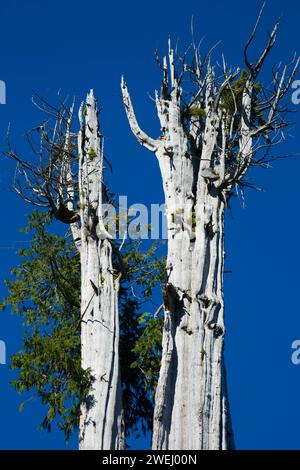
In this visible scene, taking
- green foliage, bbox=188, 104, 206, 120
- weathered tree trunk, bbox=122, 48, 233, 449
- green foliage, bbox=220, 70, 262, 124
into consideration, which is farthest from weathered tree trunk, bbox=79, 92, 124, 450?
green foliage, bbox=220, 70, 262, 124

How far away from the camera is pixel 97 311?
60.2 ft

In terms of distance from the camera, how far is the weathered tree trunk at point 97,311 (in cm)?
1730

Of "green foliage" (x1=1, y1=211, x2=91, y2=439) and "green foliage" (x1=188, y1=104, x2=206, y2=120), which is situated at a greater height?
"green foliage" (x1=188, y1=104, x2=206, y2=120)

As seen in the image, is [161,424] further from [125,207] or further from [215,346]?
[125,207]

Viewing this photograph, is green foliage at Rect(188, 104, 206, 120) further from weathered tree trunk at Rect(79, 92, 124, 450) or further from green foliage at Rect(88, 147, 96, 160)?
green foliage at Rect(88, 147, 96, 160)

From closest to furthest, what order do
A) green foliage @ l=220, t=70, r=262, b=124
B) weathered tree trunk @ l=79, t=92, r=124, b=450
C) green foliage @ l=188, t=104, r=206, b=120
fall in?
weathered tree trunk @ l=79, t=92, r=124, b=450 < green foliage @ l=188, t=104, r=206, b=120 < green foliage @ l=220, t=70, r=262, b=124

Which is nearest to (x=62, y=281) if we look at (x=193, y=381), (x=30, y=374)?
(x=30, y=374)

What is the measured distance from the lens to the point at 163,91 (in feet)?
67.3

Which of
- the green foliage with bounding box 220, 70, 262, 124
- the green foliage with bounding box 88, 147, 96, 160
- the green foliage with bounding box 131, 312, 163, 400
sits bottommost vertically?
the green foliage with bounding box 131, 312, 163, 400

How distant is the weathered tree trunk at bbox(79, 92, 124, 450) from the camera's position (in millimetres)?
17297

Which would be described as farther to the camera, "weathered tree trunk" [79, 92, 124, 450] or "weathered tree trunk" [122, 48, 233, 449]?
"weathered tree trunk" [79, 92, 124, 450]

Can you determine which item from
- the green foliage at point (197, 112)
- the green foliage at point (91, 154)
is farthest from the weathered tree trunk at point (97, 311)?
the green foliage at point (197, 112)

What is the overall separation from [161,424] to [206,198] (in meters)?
4.12

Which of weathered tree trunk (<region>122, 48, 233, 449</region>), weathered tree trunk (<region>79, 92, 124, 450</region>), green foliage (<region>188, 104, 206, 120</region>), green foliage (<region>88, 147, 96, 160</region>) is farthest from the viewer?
green foliage (<region>188, 104, 206, 120</region>)
